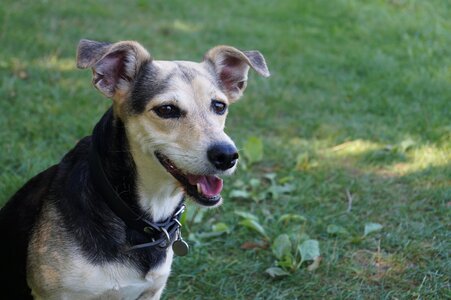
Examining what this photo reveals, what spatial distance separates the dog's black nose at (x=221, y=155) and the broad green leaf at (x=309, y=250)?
136 centimetres

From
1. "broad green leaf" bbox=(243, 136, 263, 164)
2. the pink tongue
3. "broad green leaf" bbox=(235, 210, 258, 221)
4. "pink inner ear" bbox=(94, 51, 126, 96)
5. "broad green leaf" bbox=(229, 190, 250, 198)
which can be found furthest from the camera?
"broad green leaf" bbox=(243, 136, 263, 164)

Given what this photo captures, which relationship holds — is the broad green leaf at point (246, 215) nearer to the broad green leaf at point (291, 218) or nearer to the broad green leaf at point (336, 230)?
the broad green leaf at point (291, 218)

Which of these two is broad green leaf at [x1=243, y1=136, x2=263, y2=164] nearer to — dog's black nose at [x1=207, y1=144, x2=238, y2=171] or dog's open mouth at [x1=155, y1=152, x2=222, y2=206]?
dog's open mouth at [x1=155, y1=152, x2=222, y2=206]

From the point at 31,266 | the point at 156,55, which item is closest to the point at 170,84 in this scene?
the point at 31,266

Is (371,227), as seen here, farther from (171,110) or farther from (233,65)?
(171,110)

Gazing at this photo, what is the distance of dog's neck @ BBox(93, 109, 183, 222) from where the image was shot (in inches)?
124

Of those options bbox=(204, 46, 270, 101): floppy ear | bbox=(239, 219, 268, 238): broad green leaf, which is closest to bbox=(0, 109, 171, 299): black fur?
bbox=(204, 46, 270, 101): floppy ear

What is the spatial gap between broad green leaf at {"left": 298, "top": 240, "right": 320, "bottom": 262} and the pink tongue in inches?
47.1

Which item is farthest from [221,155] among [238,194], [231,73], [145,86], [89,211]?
[238,194]

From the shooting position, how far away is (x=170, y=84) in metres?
3.29

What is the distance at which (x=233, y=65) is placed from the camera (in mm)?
3848

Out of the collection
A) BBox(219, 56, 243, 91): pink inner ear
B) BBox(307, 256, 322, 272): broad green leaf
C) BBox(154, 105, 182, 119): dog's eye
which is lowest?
BBox(307, 256, 322, 272): broad green leaf

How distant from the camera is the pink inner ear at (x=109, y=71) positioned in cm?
327

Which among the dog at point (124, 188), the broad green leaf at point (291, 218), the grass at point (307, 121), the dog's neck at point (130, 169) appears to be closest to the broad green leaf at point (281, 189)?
the grass at point (307, 121)
